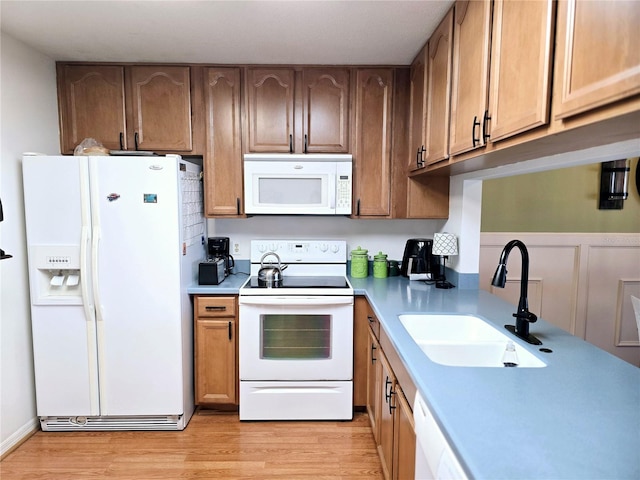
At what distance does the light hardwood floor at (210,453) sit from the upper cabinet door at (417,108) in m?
1.81

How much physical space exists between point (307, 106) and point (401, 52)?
711 millimetres

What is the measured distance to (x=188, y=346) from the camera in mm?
2533

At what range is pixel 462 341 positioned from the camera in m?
1.74

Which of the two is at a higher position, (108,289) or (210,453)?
(108,289)

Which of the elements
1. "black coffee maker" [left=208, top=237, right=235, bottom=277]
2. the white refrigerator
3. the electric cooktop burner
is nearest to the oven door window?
the electric cooktop burner

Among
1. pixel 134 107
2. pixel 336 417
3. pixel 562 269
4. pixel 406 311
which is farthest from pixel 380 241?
pixel 134 107

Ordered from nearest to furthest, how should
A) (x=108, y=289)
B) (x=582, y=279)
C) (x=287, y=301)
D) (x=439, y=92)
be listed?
1. (x=439, y=92)
2. (x=108, y=289)
3. (x=287, y=301)
4. (x=582, y=279)

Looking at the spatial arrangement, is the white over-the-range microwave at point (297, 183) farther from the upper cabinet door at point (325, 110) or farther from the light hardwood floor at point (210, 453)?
the light hardwood floor at point (210, 453)

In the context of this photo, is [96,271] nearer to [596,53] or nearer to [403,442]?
[403,442]

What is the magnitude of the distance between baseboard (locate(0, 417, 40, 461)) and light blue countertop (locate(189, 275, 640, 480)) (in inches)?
93.2

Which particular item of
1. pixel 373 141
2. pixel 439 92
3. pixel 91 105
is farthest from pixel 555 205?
pixel 91 105

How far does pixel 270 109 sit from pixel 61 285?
69.9 inches

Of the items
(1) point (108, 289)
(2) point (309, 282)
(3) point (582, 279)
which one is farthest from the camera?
(3) point (582, 279)

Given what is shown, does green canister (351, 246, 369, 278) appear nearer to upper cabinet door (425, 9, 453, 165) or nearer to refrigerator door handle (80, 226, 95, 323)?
upper cabinet door (425, 9, 453, 165)
